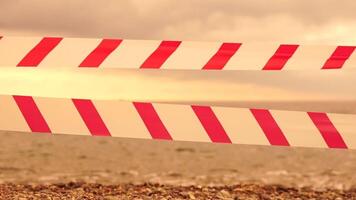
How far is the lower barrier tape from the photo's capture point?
4.79 m

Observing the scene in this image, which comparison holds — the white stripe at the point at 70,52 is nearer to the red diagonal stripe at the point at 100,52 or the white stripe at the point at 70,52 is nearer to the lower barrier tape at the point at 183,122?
the red diagonal stripe at the point at 100,52

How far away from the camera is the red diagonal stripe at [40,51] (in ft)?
15.9

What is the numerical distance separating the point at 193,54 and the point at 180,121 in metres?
0.45

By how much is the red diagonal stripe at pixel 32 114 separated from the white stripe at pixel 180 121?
0.76 m

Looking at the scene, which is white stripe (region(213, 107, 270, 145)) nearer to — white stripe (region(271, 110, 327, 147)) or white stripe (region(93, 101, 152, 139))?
white stripe (region(271, 110, 327, 147))

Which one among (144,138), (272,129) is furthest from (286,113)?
(144,138)

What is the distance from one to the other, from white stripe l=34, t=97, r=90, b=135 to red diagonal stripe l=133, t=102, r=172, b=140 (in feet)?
1.28

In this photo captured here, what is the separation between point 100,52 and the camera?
4812 mm

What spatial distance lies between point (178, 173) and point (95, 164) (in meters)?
1.12

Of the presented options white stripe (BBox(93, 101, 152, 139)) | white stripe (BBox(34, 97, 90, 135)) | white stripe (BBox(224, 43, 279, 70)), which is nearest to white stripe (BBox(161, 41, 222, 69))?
white stripe (BBox(224, 43, 279, 70))

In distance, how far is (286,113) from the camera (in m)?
4.79

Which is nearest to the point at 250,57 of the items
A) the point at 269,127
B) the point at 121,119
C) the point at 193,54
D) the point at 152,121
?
the point at 193,54

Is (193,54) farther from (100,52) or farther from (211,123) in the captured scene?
(100,52)

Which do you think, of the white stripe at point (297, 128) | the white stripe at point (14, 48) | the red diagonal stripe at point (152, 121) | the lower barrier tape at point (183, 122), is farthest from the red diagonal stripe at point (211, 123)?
the white stripe at point (14, 48)
